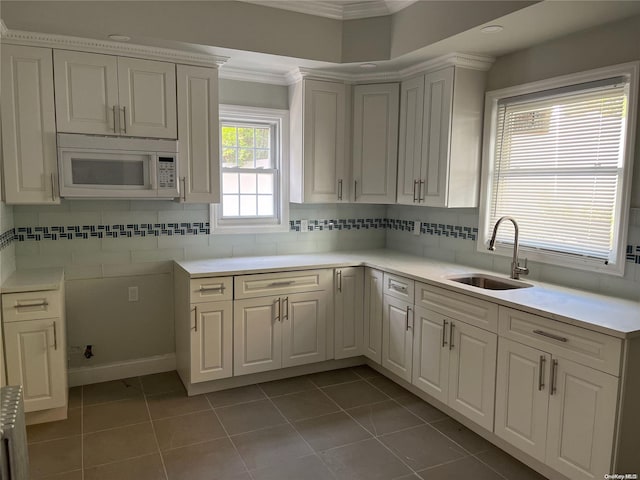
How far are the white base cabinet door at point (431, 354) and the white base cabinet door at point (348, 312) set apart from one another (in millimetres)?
638

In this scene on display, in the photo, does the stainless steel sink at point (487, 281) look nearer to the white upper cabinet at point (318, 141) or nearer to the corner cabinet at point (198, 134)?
the white upper cabinet at point (318, 141)

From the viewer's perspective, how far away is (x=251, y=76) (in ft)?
12.4

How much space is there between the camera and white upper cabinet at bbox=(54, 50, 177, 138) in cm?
298

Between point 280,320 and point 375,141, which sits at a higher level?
point 375,141

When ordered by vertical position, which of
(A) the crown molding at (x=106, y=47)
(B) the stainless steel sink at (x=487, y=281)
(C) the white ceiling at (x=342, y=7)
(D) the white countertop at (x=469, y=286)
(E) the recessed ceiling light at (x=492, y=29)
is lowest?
(B) the stainless steel sink at (x=487, y=281)

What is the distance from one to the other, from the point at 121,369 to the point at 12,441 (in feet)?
7.01

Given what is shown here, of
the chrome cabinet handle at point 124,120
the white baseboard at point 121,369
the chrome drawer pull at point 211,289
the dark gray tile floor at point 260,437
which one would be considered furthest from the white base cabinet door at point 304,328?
the chrome cabinet handle at point 124,120

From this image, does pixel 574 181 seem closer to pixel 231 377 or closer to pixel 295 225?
pixel 295 225

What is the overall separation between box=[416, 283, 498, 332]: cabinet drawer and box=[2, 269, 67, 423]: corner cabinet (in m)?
2.28

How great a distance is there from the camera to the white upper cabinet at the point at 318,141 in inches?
149

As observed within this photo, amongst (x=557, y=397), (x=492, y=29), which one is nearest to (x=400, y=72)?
(x=492, y=29)

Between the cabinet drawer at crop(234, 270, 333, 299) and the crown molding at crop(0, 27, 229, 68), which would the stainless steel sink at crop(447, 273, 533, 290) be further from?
the crown molding at crop(0, 27, 229, 68)

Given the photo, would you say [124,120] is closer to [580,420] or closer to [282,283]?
[282,283]

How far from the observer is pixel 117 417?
119 inches
